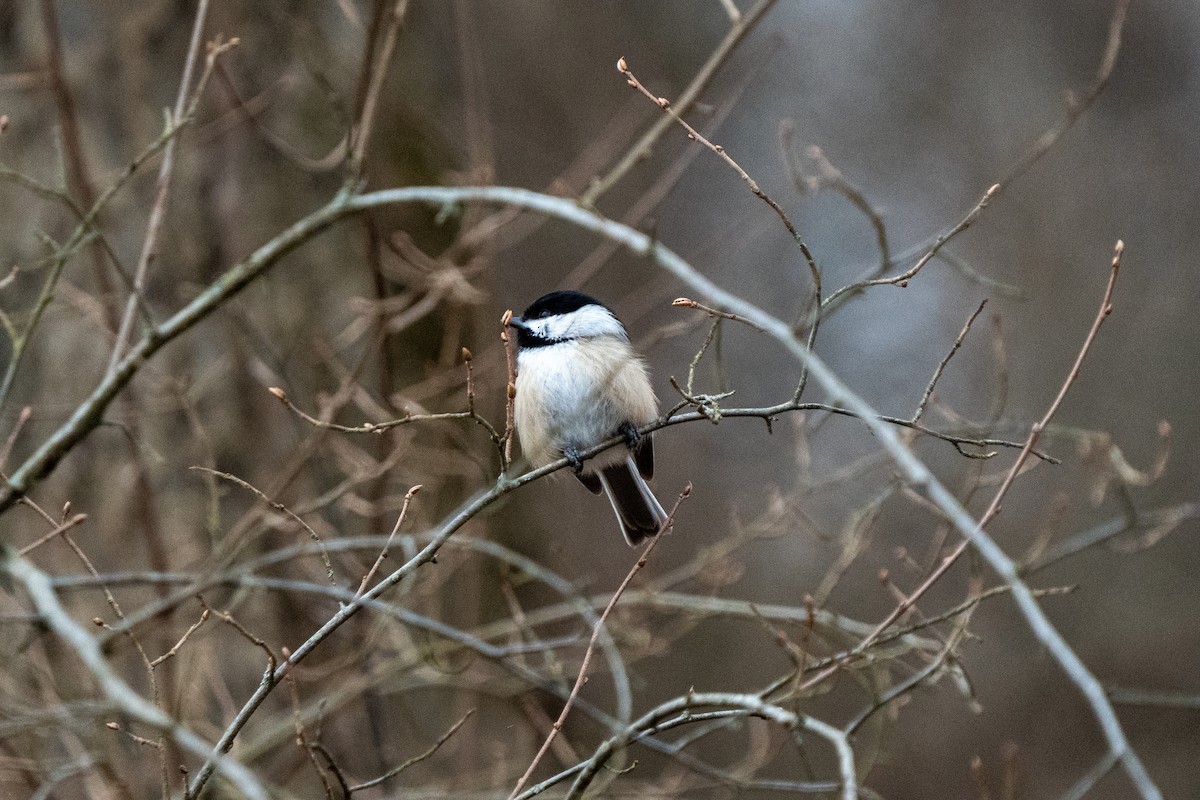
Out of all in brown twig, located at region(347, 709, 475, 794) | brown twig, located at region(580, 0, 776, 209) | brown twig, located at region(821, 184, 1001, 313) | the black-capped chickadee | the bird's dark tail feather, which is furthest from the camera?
the bird's dark tail feather

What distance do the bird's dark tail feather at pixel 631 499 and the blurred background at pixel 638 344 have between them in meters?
0.29

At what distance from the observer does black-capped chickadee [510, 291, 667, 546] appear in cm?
390

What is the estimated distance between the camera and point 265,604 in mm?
4750

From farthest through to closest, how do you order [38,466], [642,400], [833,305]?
[642,400] → [38,466] → [833,305]

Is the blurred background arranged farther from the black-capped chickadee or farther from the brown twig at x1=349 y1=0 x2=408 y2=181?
the black-capped chickadee

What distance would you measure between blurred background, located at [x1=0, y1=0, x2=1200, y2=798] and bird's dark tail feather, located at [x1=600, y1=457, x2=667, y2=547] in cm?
29

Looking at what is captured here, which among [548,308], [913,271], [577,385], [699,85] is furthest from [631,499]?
[913,271]

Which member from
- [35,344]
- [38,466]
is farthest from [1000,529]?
[38,466]

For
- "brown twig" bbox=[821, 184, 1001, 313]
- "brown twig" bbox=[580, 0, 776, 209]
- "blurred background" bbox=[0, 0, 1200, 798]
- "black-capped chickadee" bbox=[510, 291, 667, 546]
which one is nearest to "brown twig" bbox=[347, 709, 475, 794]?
"blurred background" bbox=[0, 0, 1200, 798]

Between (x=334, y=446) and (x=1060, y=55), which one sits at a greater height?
(x=1060, y=55)

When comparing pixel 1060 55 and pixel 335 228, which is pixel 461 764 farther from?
pixel 1060 55

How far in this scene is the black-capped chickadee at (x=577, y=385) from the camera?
390 centimetres

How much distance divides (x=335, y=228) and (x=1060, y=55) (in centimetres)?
824

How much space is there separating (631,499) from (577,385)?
0.65 metres
